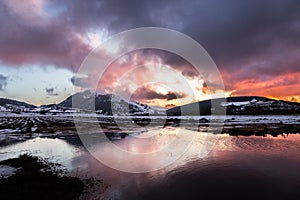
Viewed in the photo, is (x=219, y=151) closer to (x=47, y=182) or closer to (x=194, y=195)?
(x=194, y=195)

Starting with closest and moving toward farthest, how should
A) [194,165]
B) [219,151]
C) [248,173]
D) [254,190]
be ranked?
[254,190] → [248,173] → [194,165] → [219,151]

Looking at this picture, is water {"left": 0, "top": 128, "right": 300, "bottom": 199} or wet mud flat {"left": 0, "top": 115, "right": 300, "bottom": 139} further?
wet mud flat {"left": 0, "top": 115, "right": 300, "bottom": 139}

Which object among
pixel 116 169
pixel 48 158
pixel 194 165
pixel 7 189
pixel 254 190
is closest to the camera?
pixel 7 189

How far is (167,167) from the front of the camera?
3281 centimetres

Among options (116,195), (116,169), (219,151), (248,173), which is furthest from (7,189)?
(219,151)

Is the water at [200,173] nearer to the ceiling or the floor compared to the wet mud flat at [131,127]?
nearer to the floor

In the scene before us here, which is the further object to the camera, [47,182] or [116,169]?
[116,169]

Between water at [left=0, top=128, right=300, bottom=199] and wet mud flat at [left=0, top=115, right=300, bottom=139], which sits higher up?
wet mud flat at [left=0, top=115, right=300, bottom=139]

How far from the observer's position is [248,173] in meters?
29.5

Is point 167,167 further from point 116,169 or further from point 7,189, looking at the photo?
point 7,189

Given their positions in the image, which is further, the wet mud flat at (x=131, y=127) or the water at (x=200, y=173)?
the wet mud flat at (x=131, y=127)

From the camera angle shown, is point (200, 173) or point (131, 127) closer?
point (200, 173)

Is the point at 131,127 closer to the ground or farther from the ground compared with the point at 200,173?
farther from the ground

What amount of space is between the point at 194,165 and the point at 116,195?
50.0ft
